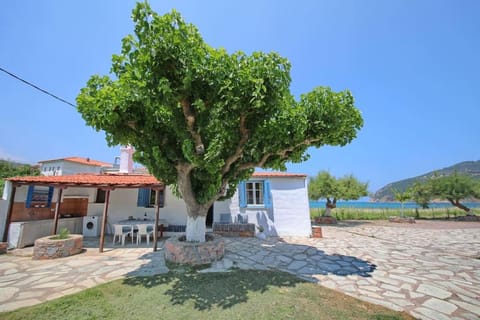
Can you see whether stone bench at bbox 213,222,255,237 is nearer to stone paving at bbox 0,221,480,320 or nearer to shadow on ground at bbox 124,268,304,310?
stone paving at bbox 0,221,480,320

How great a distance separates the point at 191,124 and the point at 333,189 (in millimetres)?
14604

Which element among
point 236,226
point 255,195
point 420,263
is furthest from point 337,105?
point 236,226

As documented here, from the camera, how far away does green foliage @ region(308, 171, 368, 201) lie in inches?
634

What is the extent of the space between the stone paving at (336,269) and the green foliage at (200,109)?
9.33ft

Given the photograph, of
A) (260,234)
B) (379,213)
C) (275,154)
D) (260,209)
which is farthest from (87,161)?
(379,213)

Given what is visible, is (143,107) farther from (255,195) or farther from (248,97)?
(255,195)

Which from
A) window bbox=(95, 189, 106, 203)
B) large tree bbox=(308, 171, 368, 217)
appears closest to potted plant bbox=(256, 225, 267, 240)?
window bbox=(95, 189, 106, 203)

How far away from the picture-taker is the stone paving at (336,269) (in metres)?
3.95

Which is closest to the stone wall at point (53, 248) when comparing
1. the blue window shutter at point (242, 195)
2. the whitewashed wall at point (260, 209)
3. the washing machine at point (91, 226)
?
the washing machine at point (91, 226)

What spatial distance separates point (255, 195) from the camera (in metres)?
10.6

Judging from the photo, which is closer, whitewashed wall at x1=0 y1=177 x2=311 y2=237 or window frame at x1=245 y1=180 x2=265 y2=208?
whitewashed wall at x1=0 y1=177 x2=311 y2=237

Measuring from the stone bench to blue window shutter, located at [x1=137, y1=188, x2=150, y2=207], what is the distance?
3971mm

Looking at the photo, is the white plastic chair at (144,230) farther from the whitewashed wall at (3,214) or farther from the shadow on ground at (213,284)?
the whitewashed wall at (3,214)

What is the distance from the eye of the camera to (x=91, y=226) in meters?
9.61
